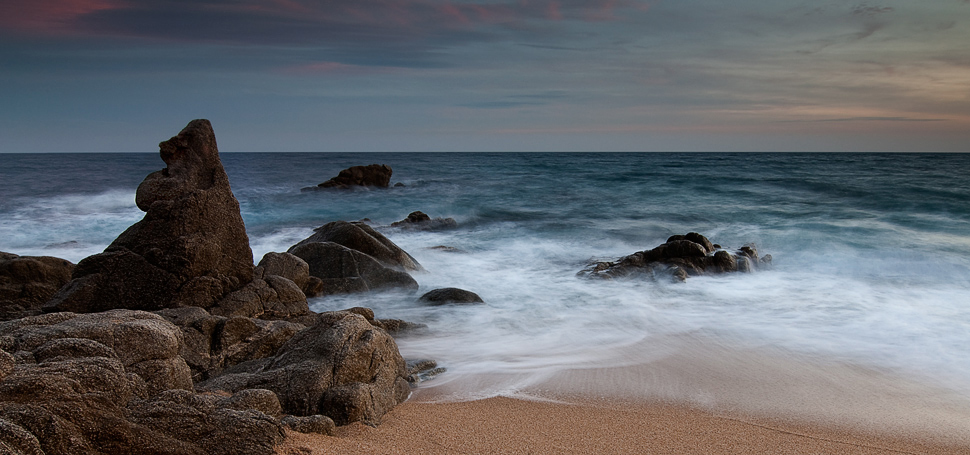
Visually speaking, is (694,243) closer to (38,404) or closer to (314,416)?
(314,416)

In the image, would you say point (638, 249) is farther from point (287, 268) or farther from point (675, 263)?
point (287, 268)

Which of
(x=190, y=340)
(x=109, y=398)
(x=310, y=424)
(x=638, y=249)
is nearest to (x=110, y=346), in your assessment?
(x=109, y=398)

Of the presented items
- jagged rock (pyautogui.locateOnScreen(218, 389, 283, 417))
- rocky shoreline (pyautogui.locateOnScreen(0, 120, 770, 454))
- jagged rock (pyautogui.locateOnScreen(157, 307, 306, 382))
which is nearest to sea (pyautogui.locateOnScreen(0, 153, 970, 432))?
rocky shoreline (pyautogui.locateOnScreen(0, 120, 770, 454))

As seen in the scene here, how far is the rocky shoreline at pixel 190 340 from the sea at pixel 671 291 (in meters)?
0.91

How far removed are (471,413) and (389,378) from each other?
25.2 inches

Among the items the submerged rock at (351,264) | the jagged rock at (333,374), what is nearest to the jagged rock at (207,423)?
the jagged rock at (333,374)

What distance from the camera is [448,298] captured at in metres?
8.24

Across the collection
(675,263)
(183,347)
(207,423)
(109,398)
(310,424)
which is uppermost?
(109,398)

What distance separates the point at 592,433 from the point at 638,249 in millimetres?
10572

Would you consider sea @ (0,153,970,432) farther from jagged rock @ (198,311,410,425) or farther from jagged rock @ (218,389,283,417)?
jagged rock @ (218,389,283,417)

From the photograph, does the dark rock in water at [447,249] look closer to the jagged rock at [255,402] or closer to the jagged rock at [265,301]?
the jagged rock at [265,301]

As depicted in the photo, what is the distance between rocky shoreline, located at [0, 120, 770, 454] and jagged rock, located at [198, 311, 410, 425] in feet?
0.03

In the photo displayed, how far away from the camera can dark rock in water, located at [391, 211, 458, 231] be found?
16266 mm

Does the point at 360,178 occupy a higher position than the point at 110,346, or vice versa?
the point at 360,178
